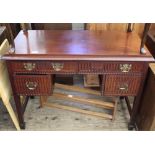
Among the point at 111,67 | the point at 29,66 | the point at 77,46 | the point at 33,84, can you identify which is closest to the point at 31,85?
the point at 33,84

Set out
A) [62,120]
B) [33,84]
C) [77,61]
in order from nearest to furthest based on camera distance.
Result: [77,61] < [33,84] < [62,120]

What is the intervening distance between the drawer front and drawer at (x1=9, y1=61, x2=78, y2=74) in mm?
67

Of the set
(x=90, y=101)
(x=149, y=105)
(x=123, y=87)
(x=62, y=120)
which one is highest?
(x=123, y=87)

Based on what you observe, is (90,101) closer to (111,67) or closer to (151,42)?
(111,67)

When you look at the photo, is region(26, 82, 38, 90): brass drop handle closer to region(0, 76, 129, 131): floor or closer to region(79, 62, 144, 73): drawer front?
region(79, 62, 144, 73): drawer front

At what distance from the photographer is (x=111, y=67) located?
1.20 m

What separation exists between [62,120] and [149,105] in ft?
2.48

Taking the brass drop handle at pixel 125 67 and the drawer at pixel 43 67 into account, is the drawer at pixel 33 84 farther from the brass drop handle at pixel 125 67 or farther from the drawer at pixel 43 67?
the brass drop handle at pixel 125 67

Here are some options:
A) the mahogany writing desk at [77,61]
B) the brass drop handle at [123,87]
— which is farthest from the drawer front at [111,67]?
the brass drop handle at [123,87]

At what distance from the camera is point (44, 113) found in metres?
1.72

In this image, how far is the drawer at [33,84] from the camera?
4.12ft

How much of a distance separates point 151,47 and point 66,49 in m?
0.76

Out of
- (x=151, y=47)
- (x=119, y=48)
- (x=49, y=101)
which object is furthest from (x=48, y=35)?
(x=151, y=47)

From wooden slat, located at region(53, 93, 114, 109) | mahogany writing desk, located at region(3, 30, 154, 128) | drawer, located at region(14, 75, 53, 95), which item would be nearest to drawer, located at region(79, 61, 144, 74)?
mahogany writing desk, located at region(3, 30, 154, 128)
